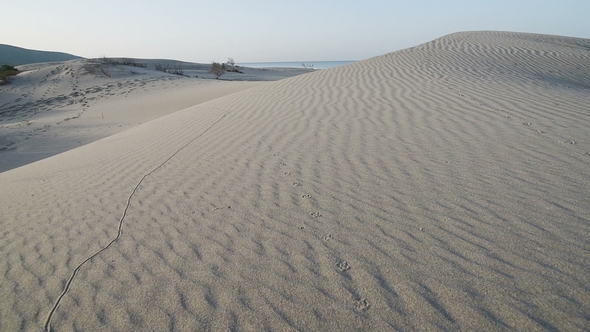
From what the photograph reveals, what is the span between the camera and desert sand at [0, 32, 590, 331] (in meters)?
1.87

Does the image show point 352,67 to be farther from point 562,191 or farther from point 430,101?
point 562,191

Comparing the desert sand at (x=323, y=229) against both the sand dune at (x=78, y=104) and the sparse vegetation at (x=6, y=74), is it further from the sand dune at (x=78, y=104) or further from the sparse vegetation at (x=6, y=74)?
the sparse vegetation at (x=6, y=74)

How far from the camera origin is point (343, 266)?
7.08ft

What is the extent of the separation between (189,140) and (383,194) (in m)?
3.72

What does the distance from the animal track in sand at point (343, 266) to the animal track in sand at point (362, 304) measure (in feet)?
0.85

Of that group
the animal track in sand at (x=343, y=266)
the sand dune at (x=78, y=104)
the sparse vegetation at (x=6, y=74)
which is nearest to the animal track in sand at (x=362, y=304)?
the animal track in sand at (x=343, y=266)

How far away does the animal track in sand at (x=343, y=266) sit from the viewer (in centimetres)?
213

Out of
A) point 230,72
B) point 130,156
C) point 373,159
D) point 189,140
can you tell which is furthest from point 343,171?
point 230,72

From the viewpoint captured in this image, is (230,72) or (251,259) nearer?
(251,259)

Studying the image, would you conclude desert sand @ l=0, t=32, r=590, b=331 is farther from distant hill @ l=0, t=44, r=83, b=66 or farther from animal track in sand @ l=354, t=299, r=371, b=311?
distant hill @ l=0, t=44, r=83, b=66

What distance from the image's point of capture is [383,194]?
302cm

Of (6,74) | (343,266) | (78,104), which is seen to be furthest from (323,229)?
(6,74)

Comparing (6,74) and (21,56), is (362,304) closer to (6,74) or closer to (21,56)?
(6,74)

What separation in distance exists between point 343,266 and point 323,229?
18.0 inches
